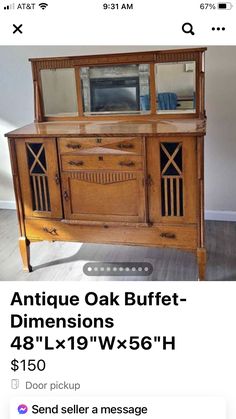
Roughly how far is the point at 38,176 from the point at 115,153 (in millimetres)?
287

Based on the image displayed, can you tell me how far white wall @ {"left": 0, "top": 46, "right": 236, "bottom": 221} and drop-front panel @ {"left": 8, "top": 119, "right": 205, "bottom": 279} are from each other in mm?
401

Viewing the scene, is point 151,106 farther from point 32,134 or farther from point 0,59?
point 0,59

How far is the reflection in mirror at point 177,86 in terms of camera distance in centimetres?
153

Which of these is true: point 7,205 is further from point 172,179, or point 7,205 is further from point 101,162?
point 172,179

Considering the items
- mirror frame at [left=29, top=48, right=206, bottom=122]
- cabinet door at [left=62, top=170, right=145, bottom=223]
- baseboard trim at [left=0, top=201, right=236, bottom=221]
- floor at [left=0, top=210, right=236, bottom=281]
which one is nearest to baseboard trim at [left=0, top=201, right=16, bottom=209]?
floor at [left=0, top=210, right=236, bottom=281]

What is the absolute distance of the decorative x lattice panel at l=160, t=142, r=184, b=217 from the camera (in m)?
1.37

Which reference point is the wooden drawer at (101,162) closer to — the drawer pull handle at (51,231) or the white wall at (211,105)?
the drawer pull handle at (51,231)

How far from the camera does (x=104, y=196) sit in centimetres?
148

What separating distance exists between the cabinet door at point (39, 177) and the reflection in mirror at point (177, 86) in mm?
421

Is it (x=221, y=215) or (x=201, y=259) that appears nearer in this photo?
(x=201, y=259)
